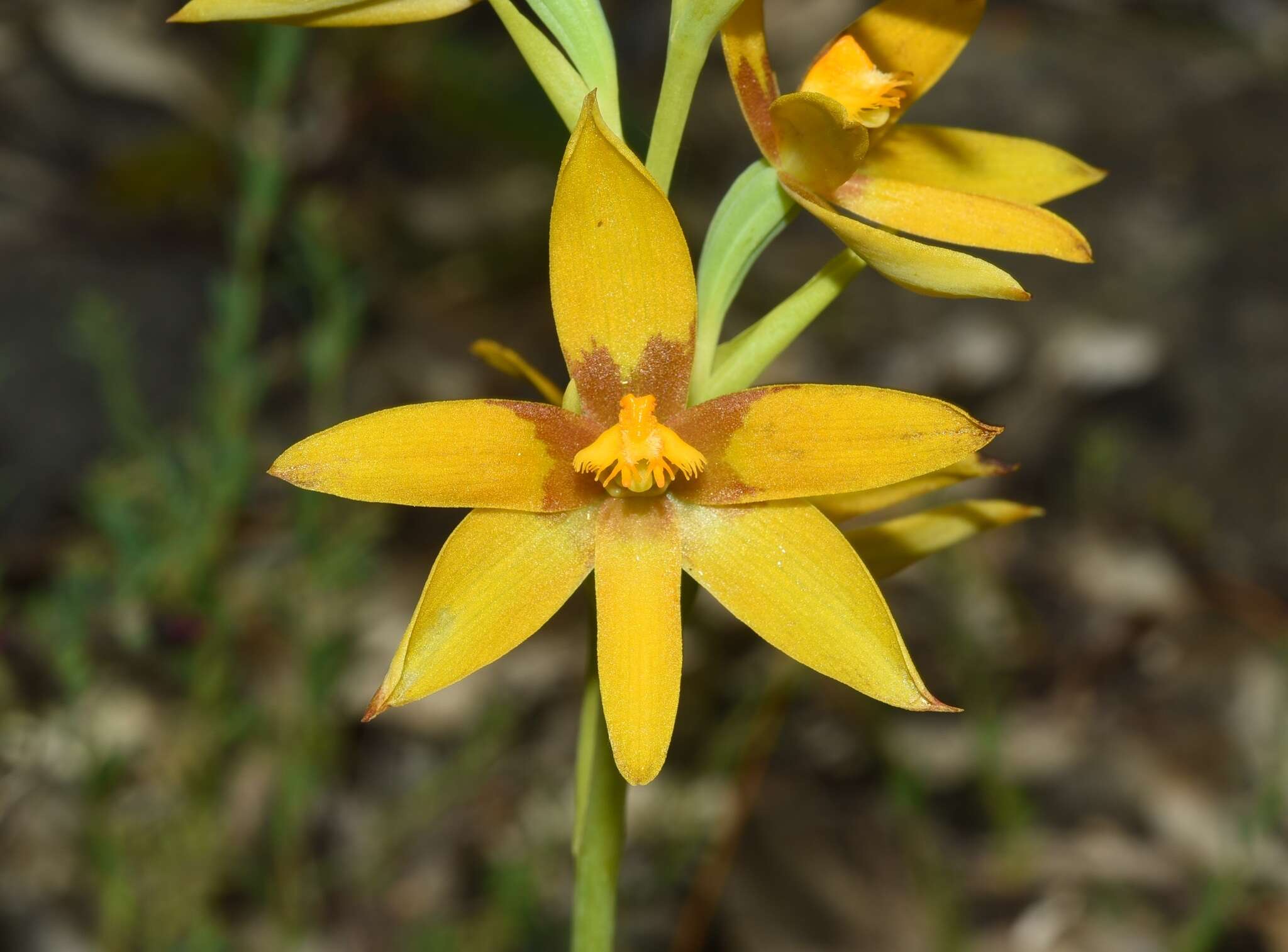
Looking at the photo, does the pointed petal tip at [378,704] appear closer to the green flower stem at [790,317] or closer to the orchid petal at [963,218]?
the green flower stem at [790,317]

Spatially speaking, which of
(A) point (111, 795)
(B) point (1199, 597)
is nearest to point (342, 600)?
(A) point (111, 795)

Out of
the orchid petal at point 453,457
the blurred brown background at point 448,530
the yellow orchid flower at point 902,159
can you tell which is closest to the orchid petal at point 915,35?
the yellow orchid flower at point 902,159

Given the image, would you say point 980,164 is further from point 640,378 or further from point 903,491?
point 640,378

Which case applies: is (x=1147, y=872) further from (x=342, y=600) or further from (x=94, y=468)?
(x=94, y=468)

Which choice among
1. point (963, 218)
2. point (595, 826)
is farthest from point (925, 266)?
point (595, 826)

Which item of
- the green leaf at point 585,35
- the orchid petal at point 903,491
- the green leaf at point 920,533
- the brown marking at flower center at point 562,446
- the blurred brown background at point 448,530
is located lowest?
the blurred brown background at point 448,530

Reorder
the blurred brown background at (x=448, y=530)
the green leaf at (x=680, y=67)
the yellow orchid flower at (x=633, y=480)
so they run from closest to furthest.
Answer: the yellow orchid flower at (x=633, y=480)
the green leaf at (x=680, y=67)
the blurred brown background at (x=448, y=530)

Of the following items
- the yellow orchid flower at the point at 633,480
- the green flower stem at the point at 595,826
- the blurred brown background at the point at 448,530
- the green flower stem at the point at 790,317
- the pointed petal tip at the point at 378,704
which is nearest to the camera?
the pointed petal tip at the point at 378,704

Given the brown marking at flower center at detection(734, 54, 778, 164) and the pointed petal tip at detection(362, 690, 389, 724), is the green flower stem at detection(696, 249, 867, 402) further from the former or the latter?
the pointed petal tip at detection(362, 690, 389, 724)

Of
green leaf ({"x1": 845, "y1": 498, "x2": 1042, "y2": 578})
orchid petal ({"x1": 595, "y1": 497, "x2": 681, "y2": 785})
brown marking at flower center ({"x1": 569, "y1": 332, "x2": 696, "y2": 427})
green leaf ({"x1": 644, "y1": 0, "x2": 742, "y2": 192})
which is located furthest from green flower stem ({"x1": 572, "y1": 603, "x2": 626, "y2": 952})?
green leaf ({"x1": 644, "y1": 0, "x2": 742, "y2": 192})
